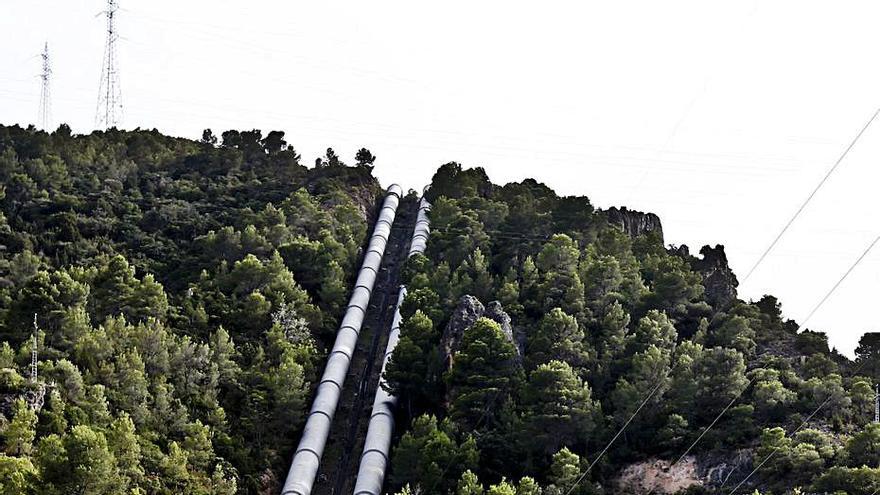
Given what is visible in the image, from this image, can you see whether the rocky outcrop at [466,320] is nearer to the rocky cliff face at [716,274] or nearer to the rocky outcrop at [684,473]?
the rocky outcrop at [684,473]

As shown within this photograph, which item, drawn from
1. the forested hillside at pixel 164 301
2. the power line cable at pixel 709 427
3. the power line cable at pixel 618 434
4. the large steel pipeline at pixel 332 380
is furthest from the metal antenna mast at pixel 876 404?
the forested hillside at pixel 164 301

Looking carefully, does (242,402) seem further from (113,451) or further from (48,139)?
(48,139)

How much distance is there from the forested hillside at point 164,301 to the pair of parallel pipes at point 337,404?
0.97 metres

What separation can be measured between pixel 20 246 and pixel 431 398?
2570 cm

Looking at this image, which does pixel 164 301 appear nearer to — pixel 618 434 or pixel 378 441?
pixel 378 441

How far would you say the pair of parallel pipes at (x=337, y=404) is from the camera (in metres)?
63.0

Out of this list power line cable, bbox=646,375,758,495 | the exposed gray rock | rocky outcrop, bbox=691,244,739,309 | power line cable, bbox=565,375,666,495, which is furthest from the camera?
rocky outcrop, bbox=691,244,739,309

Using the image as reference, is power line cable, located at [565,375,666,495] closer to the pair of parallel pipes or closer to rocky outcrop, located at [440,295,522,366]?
rocky outcrop, located at [440,295,522,366]

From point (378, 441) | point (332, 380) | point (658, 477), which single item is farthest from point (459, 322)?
point (658, 477)

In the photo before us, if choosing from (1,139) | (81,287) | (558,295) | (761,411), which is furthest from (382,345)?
(1,139)

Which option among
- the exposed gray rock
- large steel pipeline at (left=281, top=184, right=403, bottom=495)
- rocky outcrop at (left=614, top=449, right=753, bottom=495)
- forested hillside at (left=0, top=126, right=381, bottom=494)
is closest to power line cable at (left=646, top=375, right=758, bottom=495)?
rocky outcrop at (left=614, top=449, right=753, bottom=495)

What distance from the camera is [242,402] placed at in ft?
220

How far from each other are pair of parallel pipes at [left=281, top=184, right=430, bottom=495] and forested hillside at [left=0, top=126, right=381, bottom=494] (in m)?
0.97

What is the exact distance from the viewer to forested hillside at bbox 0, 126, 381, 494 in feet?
185
